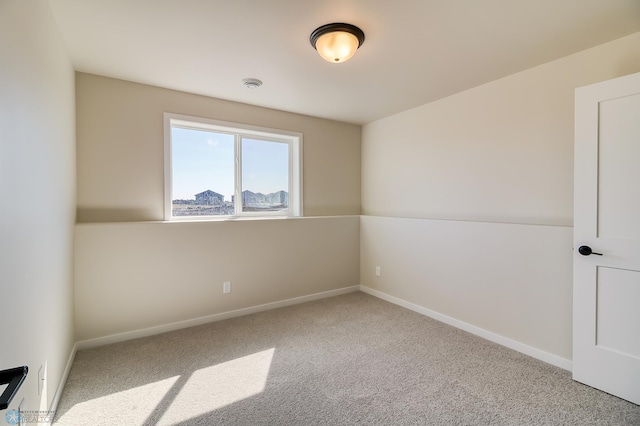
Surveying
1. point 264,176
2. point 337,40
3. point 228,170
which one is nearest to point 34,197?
point 337,40

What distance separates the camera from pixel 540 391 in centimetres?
207

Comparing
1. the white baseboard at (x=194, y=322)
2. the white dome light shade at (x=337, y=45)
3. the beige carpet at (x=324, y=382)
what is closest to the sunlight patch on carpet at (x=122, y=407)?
the beige carpet at (x=324, y=382)

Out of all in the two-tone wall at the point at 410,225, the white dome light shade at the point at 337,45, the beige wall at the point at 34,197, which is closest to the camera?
the beige wall at the point at 34,197

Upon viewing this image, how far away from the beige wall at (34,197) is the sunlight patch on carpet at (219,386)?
2.39ft

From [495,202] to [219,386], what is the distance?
2.90m

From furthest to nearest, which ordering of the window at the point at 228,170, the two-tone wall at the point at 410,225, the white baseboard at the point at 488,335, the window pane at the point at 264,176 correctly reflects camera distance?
the window pane at the point at 264,176 < the window at the point at 228,170 < the two-tone wall at the point at 410,225 < the white baseboard at the point at 488,335

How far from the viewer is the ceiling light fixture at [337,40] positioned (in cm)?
203

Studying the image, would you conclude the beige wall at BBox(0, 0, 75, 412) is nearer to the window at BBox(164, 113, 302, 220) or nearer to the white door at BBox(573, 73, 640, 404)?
the window at BBox(164, 113, 302, 220)

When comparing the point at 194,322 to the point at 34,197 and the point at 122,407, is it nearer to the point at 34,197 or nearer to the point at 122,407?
the point at 122,407

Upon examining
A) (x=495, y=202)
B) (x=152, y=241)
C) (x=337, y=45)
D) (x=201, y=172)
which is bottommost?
(x=152, y=241)

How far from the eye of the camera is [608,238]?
2.03 metres

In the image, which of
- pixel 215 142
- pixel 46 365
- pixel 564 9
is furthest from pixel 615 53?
pixel 46 365

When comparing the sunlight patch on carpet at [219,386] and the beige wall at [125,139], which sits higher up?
the beige wall at [125,139]

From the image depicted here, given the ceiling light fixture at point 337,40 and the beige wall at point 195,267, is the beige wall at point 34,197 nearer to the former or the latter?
the beige wall at point 195,267
